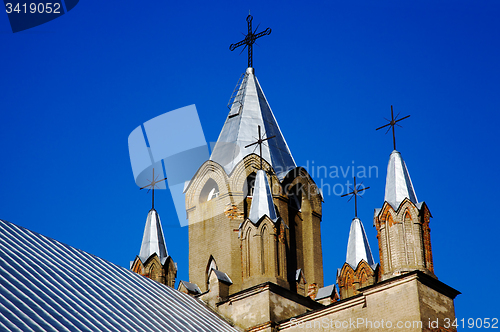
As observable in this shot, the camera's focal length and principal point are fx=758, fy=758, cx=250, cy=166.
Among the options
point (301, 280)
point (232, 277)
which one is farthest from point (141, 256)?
point (301, 280)

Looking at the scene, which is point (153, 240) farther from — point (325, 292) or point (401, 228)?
point (401, 228)

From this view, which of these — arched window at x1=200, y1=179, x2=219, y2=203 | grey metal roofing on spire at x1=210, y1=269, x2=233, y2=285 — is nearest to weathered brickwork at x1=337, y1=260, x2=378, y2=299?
grey metal roofing on spire at x1=210, y1=269, x2=233, y2=285

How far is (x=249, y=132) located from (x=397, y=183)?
7.80 meters

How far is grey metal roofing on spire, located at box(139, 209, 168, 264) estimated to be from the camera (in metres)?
26.2

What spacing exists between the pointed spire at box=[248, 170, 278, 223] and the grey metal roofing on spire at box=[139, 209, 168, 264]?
4.44m

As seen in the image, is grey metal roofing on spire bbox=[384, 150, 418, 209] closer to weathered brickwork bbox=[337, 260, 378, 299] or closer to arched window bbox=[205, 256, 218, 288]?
weathered brickwork bbox=[337, 260, 378, 299]

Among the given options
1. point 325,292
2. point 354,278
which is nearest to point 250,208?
point 325,292

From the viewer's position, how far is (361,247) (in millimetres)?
27594

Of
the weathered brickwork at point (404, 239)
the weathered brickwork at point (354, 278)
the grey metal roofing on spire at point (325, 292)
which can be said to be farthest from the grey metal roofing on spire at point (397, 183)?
the weathered brickwork at point (354, 278)

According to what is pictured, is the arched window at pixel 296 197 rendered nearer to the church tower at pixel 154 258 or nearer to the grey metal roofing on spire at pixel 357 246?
the grey metal roofing on spire at pixel 357 246

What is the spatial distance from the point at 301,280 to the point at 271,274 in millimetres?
2282

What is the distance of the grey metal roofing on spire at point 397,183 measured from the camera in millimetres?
20672

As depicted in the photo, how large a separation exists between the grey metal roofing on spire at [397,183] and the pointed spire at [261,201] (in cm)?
395

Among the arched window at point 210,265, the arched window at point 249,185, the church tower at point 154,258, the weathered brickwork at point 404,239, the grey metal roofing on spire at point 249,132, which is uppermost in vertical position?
the grey metal roofing on spire at point 249,132
